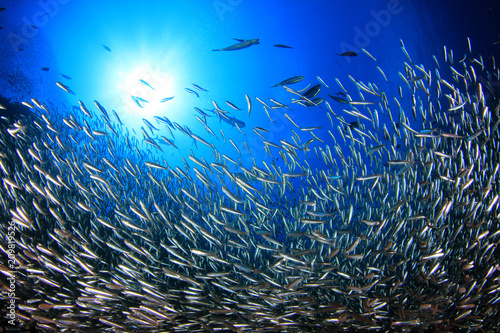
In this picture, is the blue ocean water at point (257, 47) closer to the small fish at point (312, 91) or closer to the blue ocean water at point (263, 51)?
the blue ocean water at point (263, 51)

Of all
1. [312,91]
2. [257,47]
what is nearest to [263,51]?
[257,47]

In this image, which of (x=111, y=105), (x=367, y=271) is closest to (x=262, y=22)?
(x=111, y=105)

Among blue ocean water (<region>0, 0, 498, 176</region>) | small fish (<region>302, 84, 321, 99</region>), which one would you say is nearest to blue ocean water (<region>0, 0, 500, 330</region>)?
blue ocean water (<region>0, 0, 498, 176</region>)

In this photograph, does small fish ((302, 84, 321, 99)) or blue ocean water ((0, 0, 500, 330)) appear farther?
blue ocean water ((0, 0, 500, 330))

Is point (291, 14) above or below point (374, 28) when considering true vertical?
above

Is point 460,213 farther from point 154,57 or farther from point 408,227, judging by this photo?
point 154,57

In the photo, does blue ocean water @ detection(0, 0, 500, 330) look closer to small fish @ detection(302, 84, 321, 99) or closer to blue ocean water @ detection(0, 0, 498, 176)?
blue ocean water @ detection(0, 0, 498, 176)

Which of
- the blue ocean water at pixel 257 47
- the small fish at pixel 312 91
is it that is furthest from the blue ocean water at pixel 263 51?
the small fish at pixel 312 91

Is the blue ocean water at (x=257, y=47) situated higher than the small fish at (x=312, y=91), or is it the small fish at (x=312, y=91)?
the blue ocean water at (x=257, y=47)

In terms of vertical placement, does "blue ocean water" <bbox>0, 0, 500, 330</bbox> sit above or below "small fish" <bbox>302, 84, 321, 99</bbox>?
above

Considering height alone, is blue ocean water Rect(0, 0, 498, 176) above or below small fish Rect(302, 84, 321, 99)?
above

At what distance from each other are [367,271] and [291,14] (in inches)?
504

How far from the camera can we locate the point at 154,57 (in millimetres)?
12820

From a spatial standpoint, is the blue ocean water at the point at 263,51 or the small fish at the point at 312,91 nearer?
the small fish at the point at 312,91
